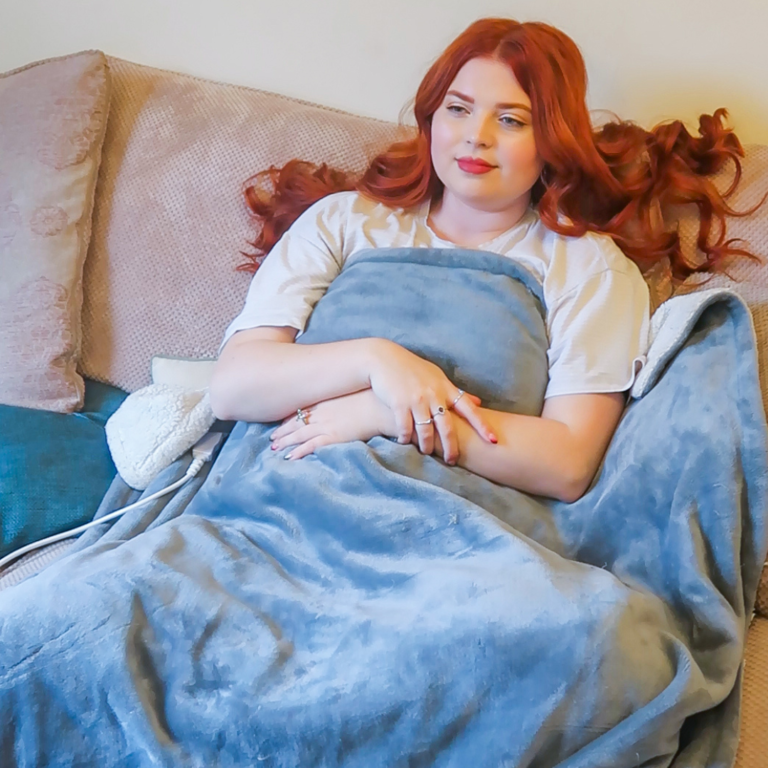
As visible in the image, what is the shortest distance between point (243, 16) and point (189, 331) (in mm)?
646

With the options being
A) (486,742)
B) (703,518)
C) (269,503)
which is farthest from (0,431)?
(703,518)

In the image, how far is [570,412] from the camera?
3.68ft

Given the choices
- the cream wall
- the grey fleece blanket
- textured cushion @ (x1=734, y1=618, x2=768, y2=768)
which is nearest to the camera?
the grey fleece blanket

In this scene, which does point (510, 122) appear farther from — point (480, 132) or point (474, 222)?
point (474, 222)

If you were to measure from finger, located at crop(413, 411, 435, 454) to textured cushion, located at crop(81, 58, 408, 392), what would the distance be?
1.67 ft

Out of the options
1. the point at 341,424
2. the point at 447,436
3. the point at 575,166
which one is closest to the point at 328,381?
the point at 341,424

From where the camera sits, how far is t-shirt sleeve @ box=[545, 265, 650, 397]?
1.13 m

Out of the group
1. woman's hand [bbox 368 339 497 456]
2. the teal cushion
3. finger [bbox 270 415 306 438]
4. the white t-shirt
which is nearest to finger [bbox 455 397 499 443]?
woman's hand [bbox 368 339 497 456]

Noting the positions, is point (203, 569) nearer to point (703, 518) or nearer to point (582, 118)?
point (703, 518)

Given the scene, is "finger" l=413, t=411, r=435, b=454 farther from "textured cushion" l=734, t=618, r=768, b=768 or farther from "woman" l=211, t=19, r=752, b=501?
"textured cushion" l=734, t=618, r=768, b=768

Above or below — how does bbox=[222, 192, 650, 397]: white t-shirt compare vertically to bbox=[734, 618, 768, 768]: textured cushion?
above

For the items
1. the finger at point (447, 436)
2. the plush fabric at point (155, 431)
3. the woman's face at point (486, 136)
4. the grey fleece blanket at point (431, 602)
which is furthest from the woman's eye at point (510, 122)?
the plush fabric at point (155, 431)

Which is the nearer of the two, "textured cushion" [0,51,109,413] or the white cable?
the white cable

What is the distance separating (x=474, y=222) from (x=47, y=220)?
28.5 inches
